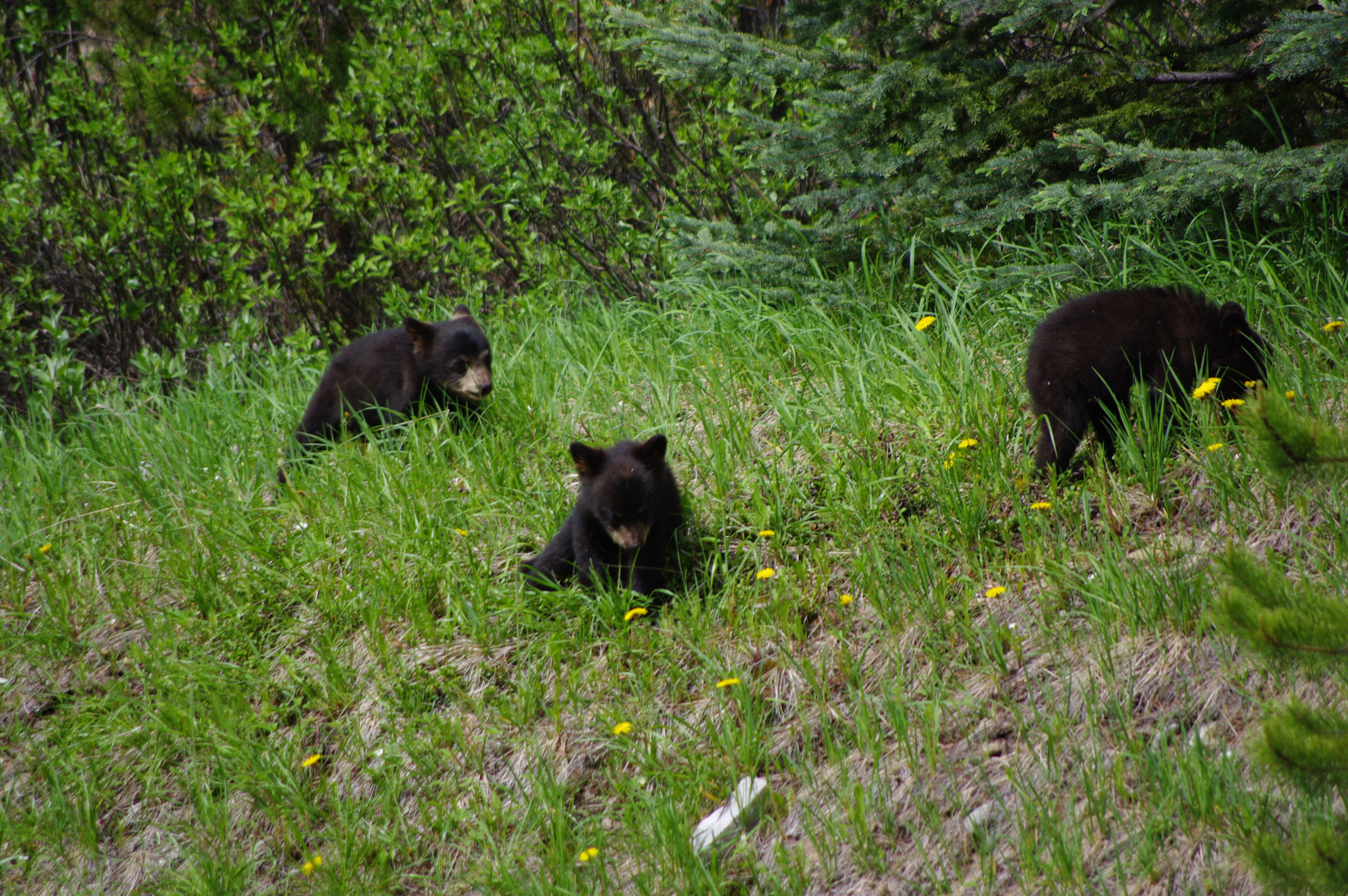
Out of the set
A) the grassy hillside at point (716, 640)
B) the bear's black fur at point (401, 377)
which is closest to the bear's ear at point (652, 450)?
the grassy hillside at point (716, 640)

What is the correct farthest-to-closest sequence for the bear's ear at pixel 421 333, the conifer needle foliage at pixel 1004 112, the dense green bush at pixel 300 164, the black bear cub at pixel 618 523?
the dense green bush at pixel 300 164 → the bear's ear at pixel 421 333 → the conifer needle foliage at pixel 1004 112 → the black bear cub at pixel 618 523

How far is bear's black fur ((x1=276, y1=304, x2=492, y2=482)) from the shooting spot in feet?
17.4

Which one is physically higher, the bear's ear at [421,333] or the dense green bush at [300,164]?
the dense green bush at [300,164]

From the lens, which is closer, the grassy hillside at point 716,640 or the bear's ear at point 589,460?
the grassy hillside at point 716,640

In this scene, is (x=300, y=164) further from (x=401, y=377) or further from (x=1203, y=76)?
(x=1203, y=76)

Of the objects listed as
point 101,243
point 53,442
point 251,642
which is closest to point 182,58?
point 101,243

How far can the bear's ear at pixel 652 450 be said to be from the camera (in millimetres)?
3770

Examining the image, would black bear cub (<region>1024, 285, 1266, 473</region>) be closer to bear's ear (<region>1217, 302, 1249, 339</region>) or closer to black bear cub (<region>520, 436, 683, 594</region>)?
bear's ear (<region>1217, 302, 1249, 339</region>)

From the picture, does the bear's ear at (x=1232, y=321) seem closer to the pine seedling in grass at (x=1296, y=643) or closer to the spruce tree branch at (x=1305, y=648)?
the pine seedling in grass at (x=1296, y=643)

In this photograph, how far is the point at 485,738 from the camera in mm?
3512

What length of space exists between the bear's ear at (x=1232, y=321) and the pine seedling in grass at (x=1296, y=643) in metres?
2.25

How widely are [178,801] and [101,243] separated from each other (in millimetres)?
5897

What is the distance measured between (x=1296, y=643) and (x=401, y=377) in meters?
4.78

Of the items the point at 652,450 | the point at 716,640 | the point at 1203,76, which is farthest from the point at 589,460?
the point at 1203,76
